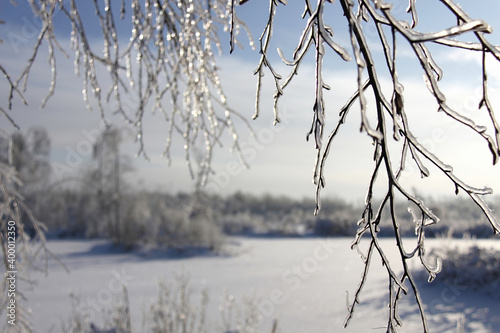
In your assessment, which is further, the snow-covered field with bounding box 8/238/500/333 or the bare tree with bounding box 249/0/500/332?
the snow-covered field with bounding box 8/238/500/333

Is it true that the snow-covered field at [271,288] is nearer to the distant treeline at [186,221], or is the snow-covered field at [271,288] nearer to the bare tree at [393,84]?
the distant treeline at [186,221]

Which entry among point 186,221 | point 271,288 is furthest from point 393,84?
point 186,221

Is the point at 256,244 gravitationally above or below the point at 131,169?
below

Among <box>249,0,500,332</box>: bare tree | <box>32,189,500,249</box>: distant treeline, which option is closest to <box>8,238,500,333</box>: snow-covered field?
<box>32,189,500,249</box>: distant treeline

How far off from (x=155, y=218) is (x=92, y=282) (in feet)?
15.3

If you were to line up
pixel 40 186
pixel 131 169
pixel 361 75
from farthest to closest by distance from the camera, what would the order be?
1. pixel 40 186
2. pixel 131 169
3. pixel 361 75

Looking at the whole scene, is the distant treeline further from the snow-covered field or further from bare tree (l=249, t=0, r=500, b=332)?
bare tree (l=249, t=0, r=500, b=332)

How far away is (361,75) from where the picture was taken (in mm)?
510

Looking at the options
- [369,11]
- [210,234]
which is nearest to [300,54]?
[369,11]

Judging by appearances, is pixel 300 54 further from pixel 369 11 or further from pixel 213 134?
pixel 213 134

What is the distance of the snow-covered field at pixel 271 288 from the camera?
466 cm

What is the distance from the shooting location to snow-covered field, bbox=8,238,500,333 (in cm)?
466

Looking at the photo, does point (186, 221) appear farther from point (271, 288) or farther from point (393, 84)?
point (393, 84)

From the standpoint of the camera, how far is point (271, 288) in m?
6.48
